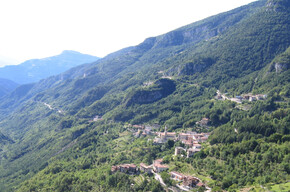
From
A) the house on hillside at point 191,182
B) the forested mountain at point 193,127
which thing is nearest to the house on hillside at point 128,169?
the forested mountain at point 193,127

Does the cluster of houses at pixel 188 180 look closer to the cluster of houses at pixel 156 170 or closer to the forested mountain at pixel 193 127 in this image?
the cluster of houses at pixel 156 170

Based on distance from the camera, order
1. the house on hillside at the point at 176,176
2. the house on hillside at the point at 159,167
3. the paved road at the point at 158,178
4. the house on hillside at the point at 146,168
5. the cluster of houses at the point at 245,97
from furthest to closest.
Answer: the cluster of houses at the point at 245,97, the house on hillside at the point at 146,168, the house on hillside at the point at 159,167, the paved road at the point at 158,178, the house on hillside at the point at 176,176

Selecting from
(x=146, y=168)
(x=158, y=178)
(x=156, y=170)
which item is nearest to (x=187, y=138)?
(x=156, y=170)

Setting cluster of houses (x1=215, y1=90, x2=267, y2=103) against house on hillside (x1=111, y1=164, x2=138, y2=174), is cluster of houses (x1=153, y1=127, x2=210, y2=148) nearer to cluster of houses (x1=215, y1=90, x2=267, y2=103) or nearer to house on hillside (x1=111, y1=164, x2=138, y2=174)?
house on hillside (x1=111, y1=164, x2=138, y2=174)

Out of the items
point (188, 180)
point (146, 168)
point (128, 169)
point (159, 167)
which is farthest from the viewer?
point (128, 169)

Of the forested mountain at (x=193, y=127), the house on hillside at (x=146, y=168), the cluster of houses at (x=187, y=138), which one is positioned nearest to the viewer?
the forested mountain at (x=193, y=127)

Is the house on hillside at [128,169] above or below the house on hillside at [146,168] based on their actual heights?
above

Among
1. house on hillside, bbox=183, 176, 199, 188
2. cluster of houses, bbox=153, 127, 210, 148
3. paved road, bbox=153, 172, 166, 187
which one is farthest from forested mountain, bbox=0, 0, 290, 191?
cluster of houses, bbox=153, 127, 210, 148

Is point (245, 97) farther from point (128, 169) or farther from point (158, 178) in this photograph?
point (128, 169)
